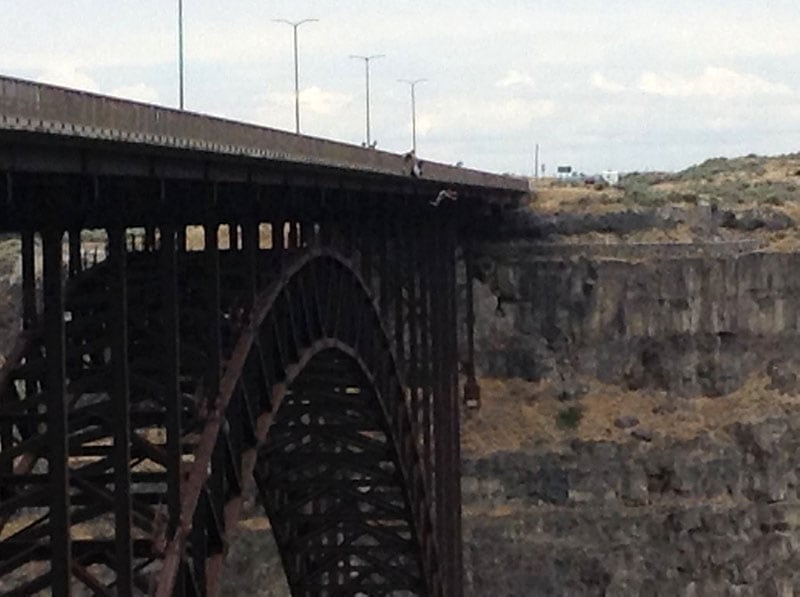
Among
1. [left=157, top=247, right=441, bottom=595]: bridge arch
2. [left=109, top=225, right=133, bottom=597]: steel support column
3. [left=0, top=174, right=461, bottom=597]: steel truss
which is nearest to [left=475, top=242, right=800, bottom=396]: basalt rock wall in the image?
[left=0, top=174, right=461, bottom=597]: steel truss

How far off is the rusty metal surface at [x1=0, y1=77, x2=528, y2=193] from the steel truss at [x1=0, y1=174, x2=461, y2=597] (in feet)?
1.91

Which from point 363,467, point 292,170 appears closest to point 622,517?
point 363,467

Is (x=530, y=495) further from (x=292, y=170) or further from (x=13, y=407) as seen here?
(x=13, y=407)

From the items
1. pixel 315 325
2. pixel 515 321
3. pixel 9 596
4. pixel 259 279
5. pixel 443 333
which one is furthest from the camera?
pixel 515 321

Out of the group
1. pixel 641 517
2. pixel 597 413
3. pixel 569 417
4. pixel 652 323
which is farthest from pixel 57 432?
pixel 652 323

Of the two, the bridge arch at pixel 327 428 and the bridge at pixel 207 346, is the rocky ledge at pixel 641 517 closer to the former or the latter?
the bridge arch at pixel 327 428

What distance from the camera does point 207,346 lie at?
21.9 meters

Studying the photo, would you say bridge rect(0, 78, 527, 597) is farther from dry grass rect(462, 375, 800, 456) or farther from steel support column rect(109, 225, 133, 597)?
dry grass rect(462, 375, 800, 456)

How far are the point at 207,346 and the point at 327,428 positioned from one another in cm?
1507

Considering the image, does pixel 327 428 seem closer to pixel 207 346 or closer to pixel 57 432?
pixel 207 346

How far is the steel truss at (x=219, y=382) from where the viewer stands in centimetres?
1739

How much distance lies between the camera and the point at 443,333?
44.4 meters

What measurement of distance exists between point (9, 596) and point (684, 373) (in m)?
43.2

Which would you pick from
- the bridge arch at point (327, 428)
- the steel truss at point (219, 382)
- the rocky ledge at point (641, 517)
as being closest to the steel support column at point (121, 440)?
the steel truss at point (219, 382)
